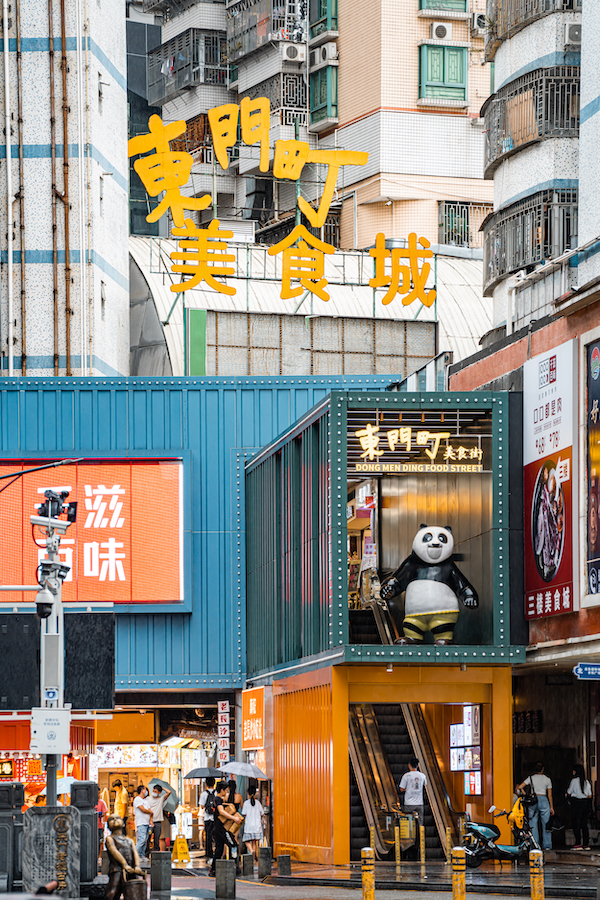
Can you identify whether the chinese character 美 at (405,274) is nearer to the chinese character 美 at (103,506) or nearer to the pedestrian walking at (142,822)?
the chinese character 美 at (103,506)

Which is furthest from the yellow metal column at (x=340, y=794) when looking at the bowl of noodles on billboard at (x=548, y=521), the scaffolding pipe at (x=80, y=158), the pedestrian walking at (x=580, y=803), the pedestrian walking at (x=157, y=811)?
the scaffolding pipe at (x=80, y=158)

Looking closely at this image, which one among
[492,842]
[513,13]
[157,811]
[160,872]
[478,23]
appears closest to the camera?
[160,872]

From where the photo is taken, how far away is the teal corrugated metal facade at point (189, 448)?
36.7 m

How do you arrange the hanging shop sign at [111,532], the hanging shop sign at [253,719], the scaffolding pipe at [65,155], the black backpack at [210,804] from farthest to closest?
the scaffolding pipe at [65,155], the hanging shop sign at [111,532], the hanging shop sign at [253,719], the black backpack at [210,804]

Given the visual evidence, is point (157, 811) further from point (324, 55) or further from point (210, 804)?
point (324, 55)

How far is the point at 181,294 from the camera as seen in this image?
46094 millimetres

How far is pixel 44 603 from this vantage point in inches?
792

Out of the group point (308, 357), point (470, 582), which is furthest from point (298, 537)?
point (308, 357)

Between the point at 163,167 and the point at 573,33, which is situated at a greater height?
the point at 573,33

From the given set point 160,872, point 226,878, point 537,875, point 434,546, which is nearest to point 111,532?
point 434,546

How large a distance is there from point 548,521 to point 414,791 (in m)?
5.52

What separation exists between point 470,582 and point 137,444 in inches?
428

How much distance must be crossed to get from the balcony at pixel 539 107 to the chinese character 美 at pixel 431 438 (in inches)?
433

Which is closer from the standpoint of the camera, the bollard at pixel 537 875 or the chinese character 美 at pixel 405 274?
the bollard at pixel 537 875
